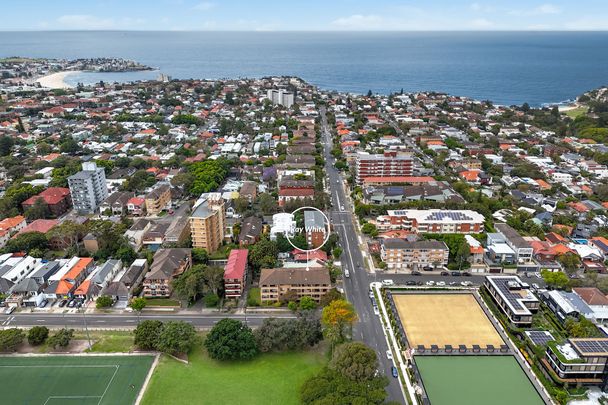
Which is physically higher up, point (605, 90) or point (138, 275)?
point (605, 90)

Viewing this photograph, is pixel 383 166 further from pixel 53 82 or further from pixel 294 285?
pixel 53 82

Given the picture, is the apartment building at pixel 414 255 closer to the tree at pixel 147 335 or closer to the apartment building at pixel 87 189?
the tree at pixel 147 335

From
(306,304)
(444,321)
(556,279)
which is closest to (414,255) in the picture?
(444,321)

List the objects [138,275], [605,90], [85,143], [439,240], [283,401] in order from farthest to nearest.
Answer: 1. [605,90]
2. [85,143]
3. [439,240]
4. [138,275]
5. [283,401]

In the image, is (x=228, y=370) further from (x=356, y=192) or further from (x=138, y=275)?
(x=356, y=192)

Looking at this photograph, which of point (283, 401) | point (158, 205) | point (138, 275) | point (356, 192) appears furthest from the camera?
point (356, 192)

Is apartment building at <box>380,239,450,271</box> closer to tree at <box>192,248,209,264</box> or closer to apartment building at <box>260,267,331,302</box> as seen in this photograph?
apartment building at <box>260,267,331,302</box>

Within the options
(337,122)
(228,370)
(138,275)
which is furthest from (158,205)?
(337,122)
